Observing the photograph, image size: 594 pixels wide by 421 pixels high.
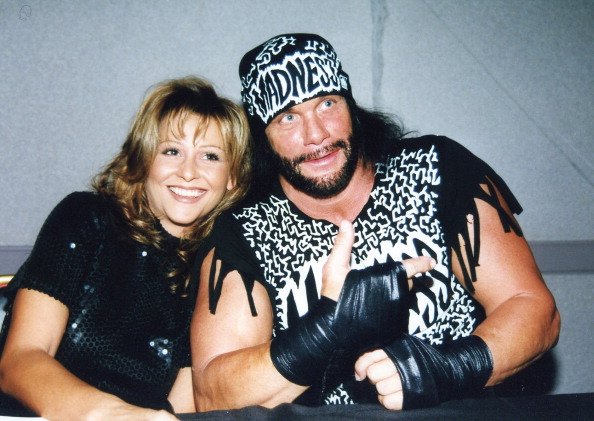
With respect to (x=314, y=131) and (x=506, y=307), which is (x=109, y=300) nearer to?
(x=314, y=131)

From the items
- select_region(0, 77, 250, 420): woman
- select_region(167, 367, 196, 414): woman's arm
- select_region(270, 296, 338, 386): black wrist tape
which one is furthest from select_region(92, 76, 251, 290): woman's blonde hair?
select_region(270, 296, 338, 386): black wrist tape

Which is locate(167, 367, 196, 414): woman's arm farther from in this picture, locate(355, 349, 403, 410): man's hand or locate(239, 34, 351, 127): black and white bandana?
locate(239, 34, 351, 127): black and white bandana

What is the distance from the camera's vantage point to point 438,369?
0.88 m

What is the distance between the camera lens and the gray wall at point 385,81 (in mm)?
2168

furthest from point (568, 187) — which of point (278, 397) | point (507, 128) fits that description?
point (278, 397)

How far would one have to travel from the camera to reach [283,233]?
146 centimetres

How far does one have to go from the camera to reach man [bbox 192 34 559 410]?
987 millimetres

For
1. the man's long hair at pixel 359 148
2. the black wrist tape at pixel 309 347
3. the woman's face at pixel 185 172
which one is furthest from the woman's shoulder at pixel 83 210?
the black wrist tape at pixel 309 347

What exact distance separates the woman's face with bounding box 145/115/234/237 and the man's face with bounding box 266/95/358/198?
0.69 feet

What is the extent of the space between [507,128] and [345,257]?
73.5 inches

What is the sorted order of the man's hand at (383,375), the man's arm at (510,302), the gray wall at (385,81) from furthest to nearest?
the gray wall at (385,81) < the man's arm at (510,302) < the man's hand at (383,375)

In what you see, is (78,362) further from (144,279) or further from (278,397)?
(278,397)

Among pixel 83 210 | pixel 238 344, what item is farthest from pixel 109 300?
pixel 238 344

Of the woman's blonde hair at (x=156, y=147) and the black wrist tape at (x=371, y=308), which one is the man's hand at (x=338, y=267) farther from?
the woman's blonde hair at (x=156, y=147)
